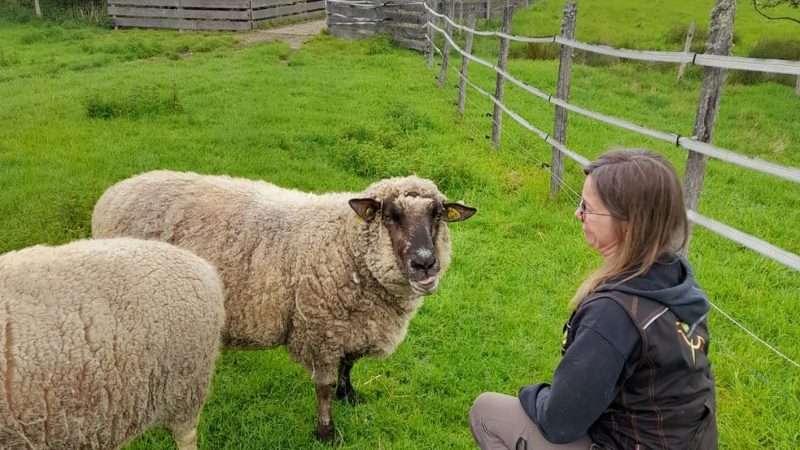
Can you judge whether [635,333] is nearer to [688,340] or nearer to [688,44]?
[688,340]

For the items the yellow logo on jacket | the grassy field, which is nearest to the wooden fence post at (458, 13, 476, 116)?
the grassy field

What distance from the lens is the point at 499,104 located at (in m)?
7.78

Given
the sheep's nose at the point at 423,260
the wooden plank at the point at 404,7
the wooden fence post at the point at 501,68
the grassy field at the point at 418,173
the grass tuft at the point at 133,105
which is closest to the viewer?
the sheep's nose at the point at 423,260

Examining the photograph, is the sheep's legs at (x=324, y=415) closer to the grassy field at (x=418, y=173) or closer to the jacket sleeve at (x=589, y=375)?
→ the grassy field at (x=418, y=173)

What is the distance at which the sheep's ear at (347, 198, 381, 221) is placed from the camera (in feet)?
10.8

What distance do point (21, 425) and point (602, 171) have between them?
7.76 ft

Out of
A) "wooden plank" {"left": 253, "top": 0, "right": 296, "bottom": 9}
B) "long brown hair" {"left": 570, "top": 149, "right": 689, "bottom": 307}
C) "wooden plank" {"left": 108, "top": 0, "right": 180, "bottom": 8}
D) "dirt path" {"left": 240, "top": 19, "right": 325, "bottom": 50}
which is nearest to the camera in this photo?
"long brown hair" {"left": 570, "top": 149, "right": 689, "bottom": 307}

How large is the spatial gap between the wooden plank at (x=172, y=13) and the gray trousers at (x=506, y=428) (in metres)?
18.4

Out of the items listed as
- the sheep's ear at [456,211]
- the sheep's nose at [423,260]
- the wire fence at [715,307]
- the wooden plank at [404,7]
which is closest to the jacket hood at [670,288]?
the sheep's nose at [423,260]

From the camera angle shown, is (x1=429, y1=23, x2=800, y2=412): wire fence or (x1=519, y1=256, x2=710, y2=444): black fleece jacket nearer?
(x1=519, y1=256, x2=710, y2=444): black fleece jacket

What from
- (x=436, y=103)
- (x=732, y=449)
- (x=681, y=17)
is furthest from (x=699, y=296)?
(x=681, y=17)

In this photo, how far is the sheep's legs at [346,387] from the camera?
12.1ft

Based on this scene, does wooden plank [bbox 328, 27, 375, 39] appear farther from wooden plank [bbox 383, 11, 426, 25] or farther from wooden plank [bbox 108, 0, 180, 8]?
wooden plank [bbox 108, 0, 180, 8]

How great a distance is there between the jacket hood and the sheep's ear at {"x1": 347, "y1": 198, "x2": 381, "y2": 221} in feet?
5.44
